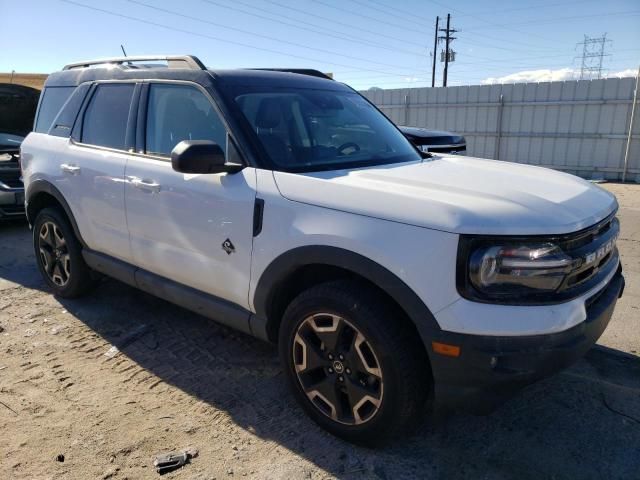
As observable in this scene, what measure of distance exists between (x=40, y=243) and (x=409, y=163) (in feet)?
11.3

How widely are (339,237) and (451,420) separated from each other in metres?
1.26

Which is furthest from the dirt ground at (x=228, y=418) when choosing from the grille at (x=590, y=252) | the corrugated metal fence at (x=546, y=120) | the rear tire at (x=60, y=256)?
the corrugated metal fence at (x=546, y=120)

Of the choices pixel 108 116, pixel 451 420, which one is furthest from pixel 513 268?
pixel 108 116

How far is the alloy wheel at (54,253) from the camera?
4465mm

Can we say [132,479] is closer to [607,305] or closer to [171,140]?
[171,140]

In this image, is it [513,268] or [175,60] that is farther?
[175,60]

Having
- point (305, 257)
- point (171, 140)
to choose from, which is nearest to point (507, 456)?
point (305, 257)

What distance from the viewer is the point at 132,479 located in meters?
2.44

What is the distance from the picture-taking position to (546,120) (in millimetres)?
14352

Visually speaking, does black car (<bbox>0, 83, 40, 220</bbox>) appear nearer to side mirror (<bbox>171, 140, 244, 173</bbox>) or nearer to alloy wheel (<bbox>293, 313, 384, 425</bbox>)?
side mirror (<bbox>171, 140, 244, 173</bbox>)

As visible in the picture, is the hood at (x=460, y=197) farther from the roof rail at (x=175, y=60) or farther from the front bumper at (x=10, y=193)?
the front bumper at (x=10, y=193)

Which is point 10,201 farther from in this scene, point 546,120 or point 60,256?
point 546,120

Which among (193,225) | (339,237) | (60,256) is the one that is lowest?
(60,256)

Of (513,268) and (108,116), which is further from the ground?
(108,116)
